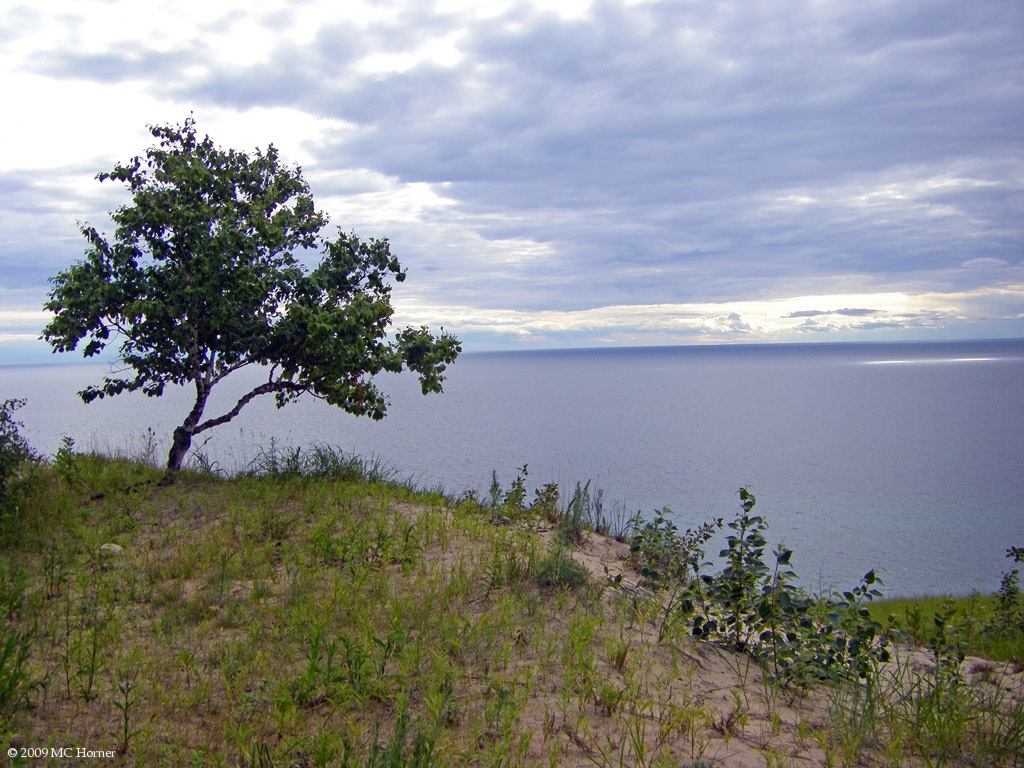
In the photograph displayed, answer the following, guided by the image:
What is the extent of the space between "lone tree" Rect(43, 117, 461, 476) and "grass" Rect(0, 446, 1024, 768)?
3.72 meters

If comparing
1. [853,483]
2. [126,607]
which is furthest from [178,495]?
[853,483]

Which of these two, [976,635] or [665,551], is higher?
[665,551]

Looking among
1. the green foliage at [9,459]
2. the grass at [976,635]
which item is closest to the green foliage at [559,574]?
the grass at [976,635]

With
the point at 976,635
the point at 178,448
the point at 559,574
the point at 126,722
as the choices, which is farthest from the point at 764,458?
the point at 126,722

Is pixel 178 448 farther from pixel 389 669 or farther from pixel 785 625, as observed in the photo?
pixel 785 625

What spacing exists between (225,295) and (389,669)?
8530 millimetres

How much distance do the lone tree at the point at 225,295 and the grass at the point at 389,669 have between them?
146 inches

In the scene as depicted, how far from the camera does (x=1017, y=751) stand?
4.48 meters

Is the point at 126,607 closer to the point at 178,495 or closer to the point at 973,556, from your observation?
the point at 178,495

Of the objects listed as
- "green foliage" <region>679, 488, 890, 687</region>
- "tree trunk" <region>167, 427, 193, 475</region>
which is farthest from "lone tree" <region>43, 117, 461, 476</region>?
"green foliage" <region>679, 488, 890, 687</region>

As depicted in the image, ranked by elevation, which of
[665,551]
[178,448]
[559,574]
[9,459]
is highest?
[9,459]

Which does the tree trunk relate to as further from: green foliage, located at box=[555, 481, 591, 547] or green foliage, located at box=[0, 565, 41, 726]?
green foliage, located at box=[555, 481, 591, 547]

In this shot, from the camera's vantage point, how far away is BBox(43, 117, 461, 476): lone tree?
11.5m

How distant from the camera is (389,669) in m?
5.29
